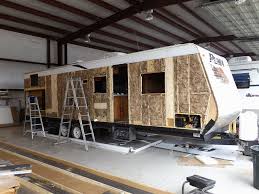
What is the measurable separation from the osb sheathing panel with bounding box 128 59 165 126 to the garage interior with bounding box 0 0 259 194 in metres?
0.03

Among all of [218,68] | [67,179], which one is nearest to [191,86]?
[218,68]

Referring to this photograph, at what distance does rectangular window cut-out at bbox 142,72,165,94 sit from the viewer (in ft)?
20.2

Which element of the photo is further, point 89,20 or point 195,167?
point 89,20

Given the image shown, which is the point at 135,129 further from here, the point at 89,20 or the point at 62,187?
the point at 89,20

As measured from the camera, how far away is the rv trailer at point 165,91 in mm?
4938

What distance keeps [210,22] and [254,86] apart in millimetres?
4434

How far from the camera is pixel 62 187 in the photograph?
3625 mm

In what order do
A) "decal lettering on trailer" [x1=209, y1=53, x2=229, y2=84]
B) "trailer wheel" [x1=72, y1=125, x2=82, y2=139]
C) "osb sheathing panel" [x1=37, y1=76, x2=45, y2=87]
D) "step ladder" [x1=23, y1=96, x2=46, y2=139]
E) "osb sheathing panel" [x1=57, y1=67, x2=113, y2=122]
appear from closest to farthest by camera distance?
1. "decal lettering on trailer" [x1=209, y1=53, x2=229, y2=84]
2. "osb sheathing panel" [x1=57, y1=67, x2=113, y2=122]
3. "trailer wheel" [x1=72, y1=125, x2=82, y2=139]
4. "step ladder" [x1=23, y1=96, x2=46, y2=139]
5. "osb sheathing panel" [x1=37, y1=76, x2=45, y2=87]

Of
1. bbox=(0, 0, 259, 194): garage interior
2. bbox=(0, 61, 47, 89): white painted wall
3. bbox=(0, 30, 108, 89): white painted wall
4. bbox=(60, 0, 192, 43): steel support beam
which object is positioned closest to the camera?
bbox=(0, 0, 259, 194): garage interior

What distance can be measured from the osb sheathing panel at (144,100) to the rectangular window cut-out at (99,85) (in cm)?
131

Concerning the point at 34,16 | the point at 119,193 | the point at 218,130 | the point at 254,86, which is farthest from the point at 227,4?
the point at 34,16

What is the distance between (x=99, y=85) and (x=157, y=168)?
12.0ft

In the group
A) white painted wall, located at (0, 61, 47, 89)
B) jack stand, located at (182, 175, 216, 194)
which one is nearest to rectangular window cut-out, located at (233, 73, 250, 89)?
jack stand, located at (182, 175, 216, 194)

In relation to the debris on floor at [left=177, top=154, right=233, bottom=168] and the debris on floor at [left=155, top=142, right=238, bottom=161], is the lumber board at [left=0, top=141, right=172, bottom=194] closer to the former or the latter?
the debris on floor at [left=177, top=154, right=233, bottom=168]
